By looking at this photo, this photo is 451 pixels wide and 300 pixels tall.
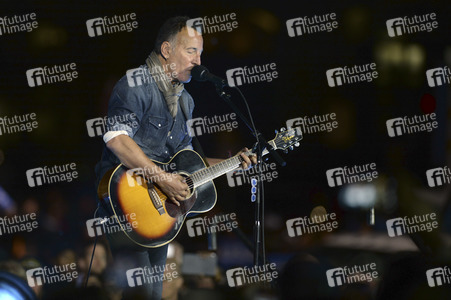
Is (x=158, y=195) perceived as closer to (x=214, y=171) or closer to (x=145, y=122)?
(x=214, y=171)

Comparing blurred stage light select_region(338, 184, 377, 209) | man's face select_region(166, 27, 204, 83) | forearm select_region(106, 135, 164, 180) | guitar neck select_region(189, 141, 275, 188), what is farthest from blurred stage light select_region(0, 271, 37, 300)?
blurred stage light select_region(338, 184, 377, 209)

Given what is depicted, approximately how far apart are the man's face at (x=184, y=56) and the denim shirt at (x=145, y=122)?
0.23m

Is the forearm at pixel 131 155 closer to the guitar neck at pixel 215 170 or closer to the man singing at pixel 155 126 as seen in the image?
the man singing at pixel 155 126

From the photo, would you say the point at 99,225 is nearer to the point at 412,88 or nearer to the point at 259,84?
the point at 259,84

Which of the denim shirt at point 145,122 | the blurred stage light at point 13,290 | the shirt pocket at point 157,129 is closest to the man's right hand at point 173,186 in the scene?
the denim shirt at point 145,122

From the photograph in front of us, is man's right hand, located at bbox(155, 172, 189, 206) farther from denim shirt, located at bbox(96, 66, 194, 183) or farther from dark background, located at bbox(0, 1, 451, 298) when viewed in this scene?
dark background, located at bbox(0, 1, 451, 298)

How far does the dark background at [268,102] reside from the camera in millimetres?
4457

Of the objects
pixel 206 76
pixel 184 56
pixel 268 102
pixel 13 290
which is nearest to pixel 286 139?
pixel 206 76

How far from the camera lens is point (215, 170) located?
3768mm

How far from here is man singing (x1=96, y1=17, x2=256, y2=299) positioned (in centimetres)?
357

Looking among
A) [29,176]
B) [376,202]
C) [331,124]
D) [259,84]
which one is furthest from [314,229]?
[29,176]

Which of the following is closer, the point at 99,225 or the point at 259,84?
the point at 99,225

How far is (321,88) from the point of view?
5051mm

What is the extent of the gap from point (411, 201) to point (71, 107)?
337cm
